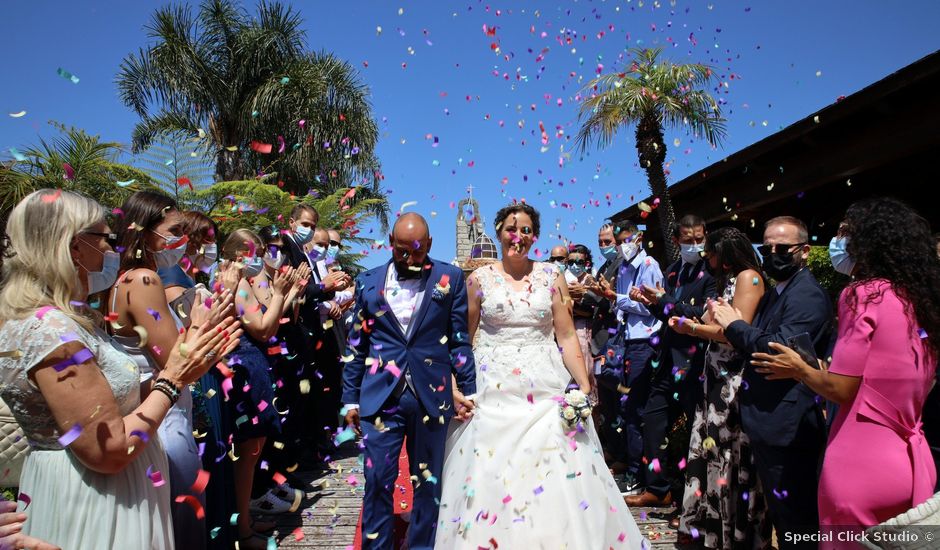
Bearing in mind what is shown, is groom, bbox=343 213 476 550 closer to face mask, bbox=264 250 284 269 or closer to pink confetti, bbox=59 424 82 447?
face mask, bbox=264 250 284 269

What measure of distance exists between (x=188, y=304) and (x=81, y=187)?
36.2 feet

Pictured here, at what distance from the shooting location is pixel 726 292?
4469mm

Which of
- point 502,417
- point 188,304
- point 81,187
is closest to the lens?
point 188,304

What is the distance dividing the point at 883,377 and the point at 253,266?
168 inches

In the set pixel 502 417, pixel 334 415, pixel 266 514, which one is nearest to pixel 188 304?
pixel 502 417

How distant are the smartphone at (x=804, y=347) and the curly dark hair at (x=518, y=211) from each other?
1961 millimetres

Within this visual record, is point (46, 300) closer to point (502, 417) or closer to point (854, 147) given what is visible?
point (502, 417)

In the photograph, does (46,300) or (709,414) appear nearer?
(46,300)

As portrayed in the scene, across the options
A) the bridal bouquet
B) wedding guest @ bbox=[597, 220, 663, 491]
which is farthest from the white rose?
wedding guest @ bbox=[597, 220, 663, 491]

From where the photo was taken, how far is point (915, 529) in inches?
86.2

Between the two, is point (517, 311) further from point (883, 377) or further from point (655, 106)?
point (655, 106)

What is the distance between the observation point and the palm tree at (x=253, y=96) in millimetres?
21422

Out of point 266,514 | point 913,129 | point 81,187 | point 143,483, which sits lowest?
point 266,514

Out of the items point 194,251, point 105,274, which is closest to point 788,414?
point 105,274
